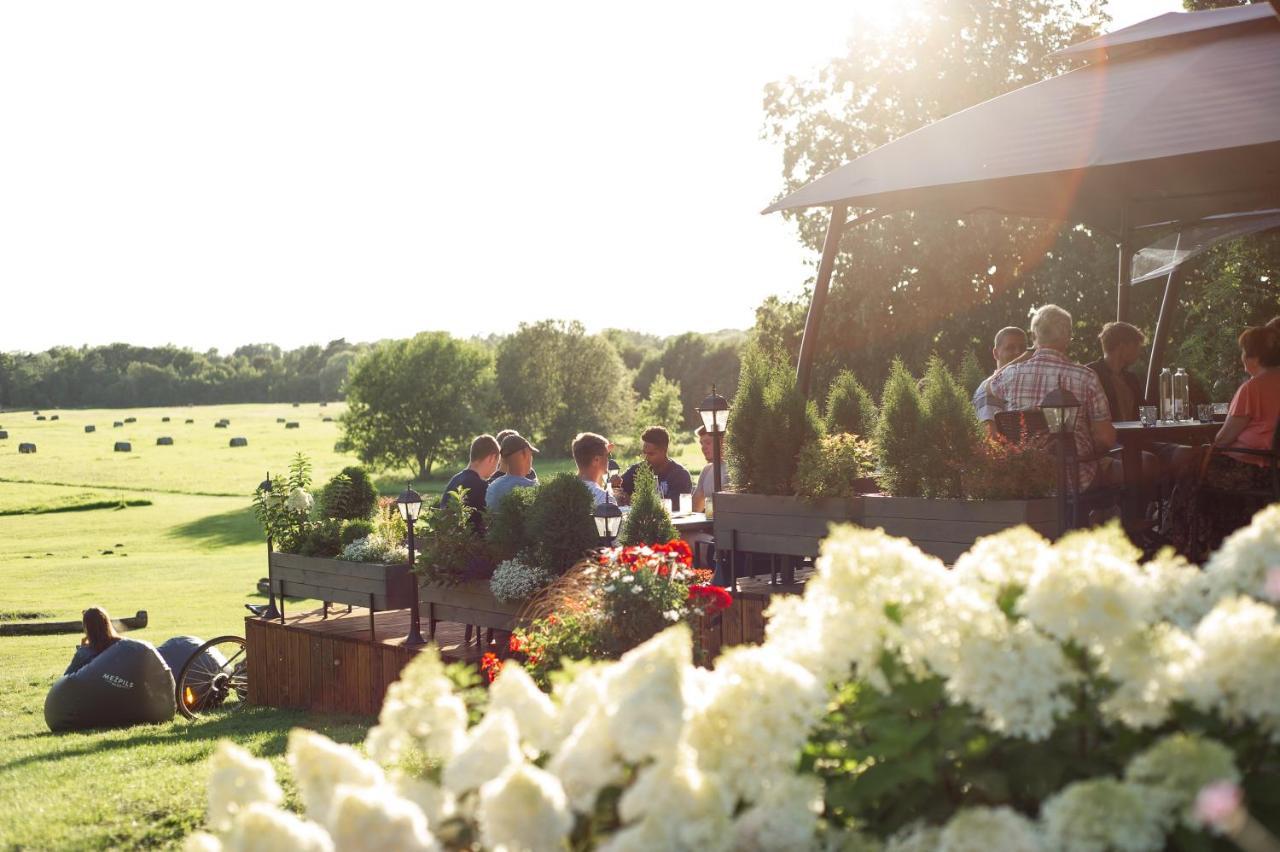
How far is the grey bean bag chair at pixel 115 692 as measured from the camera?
1188cm

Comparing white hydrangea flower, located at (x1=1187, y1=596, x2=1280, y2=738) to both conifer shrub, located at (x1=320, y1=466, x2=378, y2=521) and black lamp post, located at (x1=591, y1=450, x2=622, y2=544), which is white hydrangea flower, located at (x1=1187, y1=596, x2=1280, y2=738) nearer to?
black lamp post, located at (x1=591, y1=450, x2=622, y2=544)

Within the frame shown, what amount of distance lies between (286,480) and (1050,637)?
32.6ft

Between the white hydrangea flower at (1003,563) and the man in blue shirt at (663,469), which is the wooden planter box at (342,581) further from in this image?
the white hydrangea flower at (1003,563)

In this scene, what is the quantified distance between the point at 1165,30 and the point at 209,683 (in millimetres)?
10552

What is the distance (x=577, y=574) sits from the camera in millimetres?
7066

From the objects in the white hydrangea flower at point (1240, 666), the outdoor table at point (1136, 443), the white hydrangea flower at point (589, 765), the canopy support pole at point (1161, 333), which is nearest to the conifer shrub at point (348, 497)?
the outdoor table at point (1136, 443)

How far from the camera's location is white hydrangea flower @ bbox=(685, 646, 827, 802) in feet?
7.71

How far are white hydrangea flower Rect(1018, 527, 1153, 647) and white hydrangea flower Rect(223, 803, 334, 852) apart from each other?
137 centimetres

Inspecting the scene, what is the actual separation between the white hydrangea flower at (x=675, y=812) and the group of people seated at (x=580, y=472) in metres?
5.74

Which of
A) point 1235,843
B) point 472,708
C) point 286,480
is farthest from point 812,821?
point 286,480

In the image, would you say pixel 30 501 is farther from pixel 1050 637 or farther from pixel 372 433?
pixel 1050 637

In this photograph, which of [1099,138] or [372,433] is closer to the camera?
[1099,138]

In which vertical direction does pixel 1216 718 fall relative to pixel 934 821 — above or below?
above

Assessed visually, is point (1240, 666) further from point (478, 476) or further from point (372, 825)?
point (478, 476)
